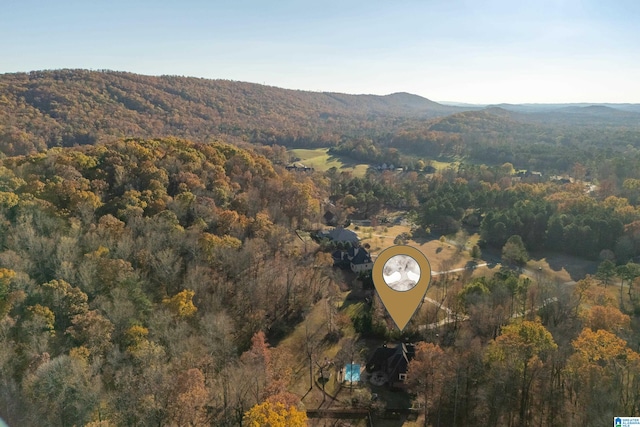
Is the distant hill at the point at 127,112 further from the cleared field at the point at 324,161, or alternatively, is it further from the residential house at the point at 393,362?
the residential house at the point at 393,362

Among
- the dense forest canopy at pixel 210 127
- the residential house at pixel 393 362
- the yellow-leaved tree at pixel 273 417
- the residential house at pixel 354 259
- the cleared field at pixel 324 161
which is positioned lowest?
the residential house at pixel 393 362

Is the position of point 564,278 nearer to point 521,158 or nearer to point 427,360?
point 427,360

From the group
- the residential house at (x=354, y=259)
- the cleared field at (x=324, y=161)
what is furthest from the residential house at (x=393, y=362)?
the cleared field at (x=324, y=161)

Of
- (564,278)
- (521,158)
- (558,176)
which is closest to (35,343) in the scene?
(564,278)

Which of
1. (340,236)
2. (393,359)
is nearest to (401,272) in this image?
(393,359)

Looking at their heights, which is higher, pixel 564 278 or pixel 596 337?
pixel 596 337

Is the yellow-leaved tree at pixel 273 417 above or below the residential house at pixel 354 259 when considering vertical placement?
above

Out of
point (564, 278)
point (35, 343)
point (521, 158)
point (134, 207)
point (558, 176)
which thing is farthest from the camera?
point (521, 158)
